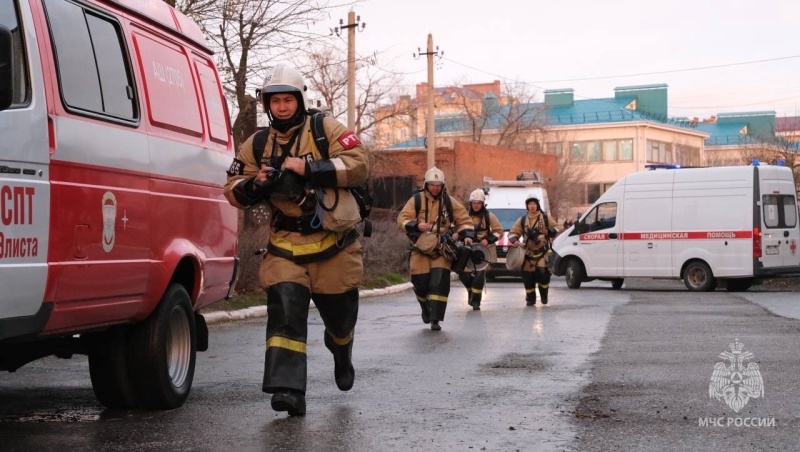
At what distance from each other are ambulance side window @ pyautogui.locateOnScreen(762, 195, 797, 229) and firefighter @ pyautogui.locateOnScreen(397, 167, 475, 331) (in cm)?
1232

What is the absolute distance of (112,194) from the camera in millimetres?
6859

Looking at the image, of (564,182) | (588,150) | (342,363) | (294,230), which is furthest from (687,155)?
(294,230)

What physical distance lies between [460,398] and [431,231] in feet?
23.2

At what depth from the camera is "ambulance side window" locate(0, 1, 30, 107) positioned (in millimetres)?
5977

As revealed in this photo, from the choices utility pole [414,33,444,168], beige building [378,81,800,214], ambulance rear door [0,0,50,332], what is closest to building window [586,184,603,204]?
beige building [378,81,800,214]

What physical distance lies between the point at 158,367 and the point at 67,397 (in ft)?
3.74

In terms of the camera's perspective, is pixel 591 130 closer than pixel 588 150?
Yes

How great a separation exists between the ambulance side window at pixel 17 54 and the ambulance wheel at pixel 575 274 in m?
23.3

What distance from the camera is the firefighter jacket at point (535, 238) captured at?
2052 cm

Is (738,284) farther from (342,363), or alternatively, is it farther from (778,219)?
(342,363)

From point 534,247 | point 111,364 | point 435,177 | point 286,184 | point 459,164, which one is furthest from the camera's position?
point 459,164

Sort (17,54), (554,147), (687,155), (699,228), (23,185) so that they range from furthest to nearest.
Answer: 1. (687,155)
2. (554,147)
3. (699,228)
4. (17,54)
5. (23,185)

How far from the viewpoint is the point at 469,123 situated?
281 ft

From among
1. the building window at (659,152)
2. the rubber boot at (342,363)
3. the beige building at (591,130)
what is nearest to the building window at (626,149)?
the beige building at (591,130)
